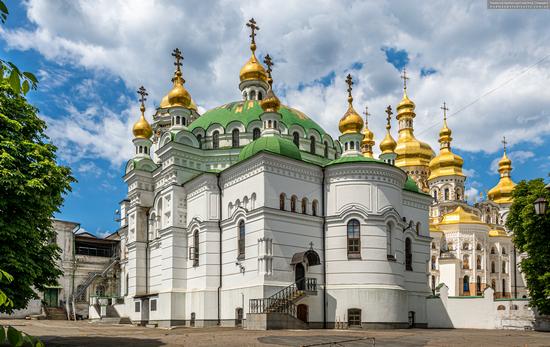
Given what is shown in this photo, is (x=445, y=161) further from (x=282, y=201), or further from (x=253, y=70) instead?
(x=282, y=201)

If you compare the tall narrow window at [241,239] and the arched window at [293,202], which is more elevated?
the arched window at [293,202]

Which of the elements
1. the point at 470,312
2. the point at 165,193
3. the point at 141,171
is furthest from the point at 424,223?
the point at 141,171

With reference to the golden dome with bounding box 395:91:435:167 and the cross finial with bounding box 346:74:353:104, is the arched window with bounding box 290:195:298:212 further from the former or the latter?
the golden dome with bounding box 395:91:435:167

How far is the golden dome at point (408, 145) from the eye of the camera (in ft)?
232

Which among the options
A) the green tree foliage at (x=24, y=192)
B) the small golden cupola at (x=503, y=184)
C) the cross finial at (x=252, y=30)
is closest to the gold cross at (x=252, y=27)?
the cross finial at (x=252, y=30)

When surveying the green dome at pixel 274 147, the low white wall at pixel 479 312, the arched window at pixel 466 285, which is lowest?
the arched window at pixel 466 285

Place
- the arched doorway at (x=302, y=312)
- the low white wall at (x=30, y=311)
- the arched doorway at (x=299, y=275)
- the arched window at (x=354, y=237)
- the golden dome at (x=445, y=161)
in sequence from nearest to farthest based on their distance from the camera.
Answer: the arched doorway at (x=302, y=312) → the arched doorway at (x=299, y=275) → the arched window at (x=354, y=237) → the low white wall at (x=30, y=311) → the golden dome at (x=445, y=161)

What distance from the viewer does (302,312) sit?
1079 inches

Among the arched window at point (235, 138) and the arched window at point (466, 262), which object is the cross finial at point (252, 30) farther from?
the arched window at point (466, 262)

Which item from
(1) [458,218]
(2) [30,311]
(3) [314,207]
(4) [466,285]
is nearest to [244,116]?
(3) [314,207]

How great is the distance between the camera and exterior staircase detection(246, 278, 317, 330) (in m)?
24.9

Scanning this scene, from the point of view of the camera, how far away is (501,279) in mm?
62719

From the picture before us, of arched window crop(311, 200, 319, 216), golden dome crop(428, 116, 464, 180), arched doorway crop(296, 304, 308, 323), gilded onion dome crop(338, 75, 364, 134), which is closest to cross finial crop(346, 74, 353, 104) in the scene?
gilded onion dome crop(338, 75, 364, 134)

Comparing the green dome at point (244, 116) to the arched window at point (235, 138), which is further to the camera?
the green dome at point (244, 116)
